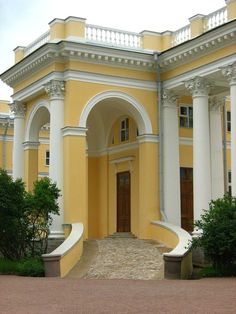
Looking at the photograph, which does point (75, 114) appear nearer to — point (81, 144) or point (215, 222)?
point (81, 144)

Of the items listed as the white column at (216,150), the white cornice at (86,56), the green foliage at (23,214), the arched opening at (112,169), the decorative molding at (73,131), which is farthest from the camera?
the arched opening at (112,169)

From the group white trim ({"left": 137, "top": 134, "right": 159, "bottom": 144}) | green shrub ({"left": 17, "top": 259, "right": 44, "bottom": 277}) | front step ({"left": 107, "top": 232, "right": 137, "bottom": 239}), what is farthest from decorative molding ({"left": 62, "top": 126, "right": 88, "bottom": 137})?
green shrub ({"left": 17, "top": 259, "right": 44, "bottom": 277})

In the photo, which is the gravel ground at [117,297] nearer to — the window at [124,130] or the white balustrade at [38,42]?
the white balustrade at [38,42]

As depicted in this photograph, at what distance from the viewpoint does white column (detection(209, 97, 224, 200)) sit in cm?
2456

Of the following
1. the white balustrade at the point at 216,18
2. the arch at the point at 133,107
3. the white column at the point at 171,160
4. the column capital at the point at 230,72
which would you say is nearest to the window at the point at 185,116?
the white column at the point at 171,160

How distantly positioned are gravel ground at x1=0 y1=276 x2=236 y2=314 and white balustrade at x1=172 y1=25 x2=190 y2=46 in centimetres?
1086

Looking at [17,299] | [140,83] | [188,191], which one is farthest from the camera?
[188,191]

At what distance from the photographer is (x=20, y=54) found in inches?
1061

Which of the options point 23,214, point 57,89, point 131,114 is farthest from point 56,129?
point 23,214

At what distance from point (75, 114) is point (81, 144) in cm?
111

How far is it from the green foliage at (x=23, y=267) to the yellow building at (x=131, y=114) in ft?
8.12

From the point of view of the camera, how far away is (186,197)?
25.5m

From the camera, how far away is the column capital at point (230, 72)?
66.0ft

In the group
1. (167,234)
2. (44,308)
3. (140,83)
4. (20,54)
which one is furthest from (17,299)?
(20,54)
